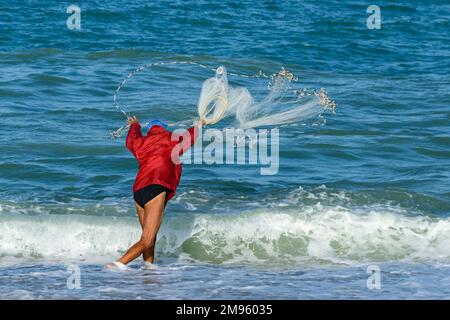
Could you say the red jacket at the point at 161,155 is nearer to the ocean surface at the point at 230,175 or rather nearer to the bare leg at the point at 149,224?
the bare leg at the point at 149,224

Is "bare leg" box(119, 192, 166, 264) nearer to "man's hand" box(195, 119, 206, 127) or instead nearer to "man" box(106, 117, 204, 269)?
"man" box(106, 117, 204, 269)

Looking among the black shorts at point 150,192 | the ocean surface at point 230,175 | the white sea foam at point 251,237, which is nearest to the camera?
the black shorts at point 150,192

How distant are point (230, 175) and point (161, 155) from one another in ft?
12.3

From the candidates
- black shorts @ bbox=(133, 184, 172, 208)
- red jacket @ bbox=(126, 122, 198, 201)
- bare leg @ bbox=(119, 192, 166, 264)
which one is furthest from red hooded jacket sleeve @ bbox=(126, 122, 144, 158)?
bare leg @ bbox=(119, 192, 166, 264)

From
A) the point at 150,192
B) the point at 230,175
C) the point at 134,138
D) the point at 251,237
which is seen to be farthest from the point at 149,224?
the point at 230,175

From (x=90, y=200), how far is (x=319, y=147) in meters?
3.74

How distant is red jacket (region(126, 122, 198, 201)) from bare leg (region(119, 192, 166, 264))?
0.14m

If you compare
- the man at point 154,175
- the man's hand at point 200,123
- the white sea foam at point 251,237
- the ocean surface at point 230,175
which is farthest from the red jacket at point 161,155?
the white sea foam at point 251,237

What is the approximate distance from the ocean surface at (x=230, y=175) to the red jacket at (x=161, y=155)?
827 millimetres

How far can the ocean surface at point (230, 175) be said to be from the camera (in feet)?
29.7

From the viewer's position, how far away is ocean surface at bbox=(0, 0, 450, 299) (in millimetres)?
9055

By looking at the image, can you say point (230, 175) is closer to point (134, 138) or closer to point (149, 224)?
point (134, 138)
